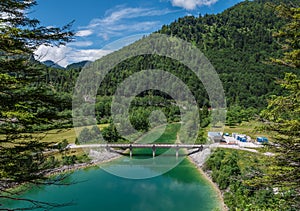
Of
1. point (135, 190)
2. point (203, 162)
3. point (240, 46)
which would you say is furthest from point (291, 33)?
point (240, 46)

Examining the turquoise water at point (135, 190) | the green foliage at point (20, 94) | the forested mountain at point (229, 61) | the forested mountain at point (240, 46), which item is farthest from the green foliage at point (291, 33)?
the forested mountain at point (240, 46)

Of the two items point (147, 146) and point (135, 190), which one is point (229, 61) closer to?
point (147, 146)

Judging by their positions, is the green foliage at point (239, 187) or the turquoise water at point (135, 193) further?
the turquoise water at point (135, 193)

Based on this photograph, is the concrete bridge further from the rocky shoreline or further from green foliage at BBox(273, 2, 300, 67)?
green foliage at BBox(273, 2, 300, 67)

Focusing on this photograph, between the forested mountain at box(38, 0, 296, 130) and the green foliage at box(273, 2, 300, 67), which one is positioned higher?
the forested mountain at box(38, 0, 296, 130)

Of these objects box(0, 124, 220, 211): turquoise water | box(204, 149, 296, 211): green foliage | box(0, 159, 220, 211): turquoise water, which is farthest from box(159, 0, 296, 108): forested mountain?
box(0, 159, 220, 211): turquoise water

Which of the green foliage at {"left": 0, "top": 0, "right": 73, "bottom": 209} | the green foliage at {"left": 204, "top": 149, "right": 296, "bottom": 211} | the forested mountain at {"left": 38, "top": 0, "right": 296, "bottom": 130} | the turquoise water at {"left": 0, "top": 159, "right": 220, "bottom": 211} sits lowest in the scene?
the turquoise water at {"left": 0, "top": 159, "right": 220, "bottom": 211}

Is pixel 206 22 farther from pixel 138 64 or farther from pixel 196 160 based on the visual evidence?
pixel 196 160

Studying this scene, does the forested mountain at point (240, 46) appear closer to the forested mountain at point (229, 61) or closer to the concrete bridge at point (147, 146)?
the forested mountain at point (229, 61)

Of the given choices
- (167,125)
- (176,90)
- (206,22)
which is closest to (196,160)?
(167,125)

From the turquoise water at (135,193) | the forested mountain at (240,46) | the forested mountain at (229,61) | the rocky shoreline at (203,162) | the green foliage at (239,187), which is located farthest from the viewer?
the forested mountain at (240,46)
